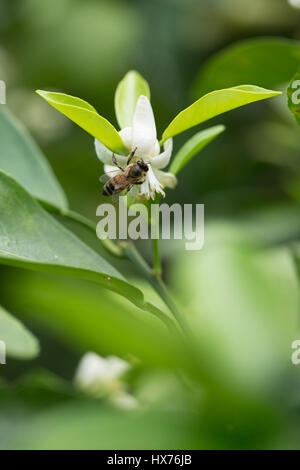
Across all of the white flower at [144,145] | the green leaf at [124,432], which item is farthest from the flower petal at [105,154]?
the green leaf at [124,432]

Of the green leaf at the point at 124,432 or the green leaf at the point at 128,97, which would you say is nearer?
the green leaf at the point at 124,432

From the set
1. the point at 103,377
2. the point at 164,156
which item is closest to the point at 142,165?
the point at 164,156

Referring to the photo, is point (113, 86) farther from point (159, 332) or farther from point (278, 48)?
point (159, 332)

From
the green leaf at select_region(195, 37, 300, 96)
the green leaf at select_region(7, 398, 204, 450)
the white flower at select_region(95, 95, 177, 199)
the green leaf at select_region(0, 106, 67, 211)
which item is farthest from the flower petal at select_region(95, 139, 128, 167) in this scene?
the green leaf at select_region(195, 37, 300, 96)

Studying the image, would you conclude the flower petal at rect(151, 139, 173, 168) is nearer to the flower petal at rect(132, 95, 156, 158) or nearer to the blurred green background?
the flower petal at rect(132, 95, 156, 158)

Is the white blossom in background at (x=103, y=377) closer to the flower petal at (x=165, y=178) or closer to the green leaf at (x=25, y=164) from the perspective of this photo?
the green leaf at (x=25, y=164)
